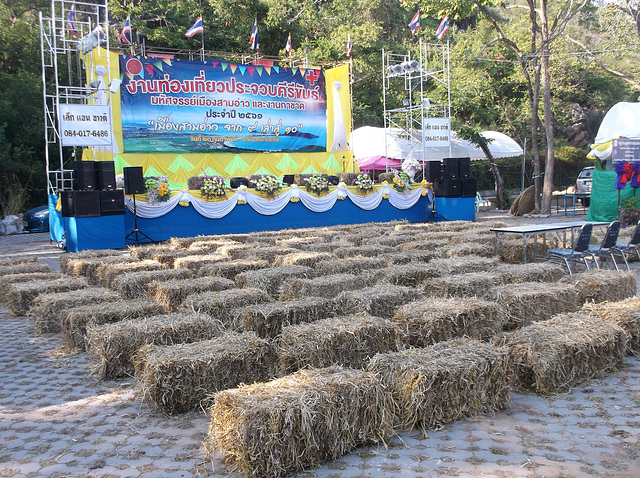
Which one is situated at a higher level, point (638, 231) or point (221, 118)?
point (221, 118)

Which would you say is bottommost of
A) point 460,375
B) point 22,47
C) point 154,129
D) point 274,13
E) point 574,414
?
point 574,414

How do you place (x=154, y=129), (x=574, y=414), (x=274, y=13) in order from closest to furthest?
1. (x=574, y=414)
2. (x=154, y=129)
3. (x=274, y=13)

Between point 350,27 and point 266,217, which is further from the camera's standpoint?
point 350,27

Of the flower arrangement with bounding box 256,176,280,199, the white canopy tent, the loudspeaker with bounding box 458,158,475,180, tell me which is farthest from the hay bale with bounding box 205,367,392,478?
the white canopy tent

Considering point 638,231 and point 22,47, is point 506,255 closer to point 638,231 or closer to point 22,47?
point 638,231

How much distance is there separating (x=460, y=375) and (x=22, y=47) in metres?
24.8

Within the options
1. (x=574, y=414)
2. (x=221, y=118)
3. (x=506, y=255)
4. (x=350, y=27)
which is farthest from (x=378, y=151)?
(x=574, y=414)

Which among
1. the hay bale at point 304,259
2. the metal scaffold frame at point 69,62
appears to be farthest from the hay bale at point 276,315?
the metal scaffold frame at point 69,62

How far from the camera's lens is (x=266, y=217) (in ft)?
48.1

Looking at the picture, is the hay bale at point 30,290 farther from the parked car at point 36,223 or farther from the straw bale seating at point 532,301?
the parked car at point 36,223

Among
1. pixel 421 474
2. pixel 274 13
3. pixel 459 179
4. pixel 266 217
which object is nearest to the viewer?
pixel 421 474

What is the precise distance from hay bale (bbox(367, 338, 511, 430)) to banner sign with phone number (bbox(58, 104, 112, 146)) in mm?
11025

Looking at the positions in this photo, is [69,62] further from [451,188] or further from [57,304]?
[451,188]

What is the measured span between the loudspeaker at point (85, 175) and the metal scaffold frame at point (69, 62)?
85cm
